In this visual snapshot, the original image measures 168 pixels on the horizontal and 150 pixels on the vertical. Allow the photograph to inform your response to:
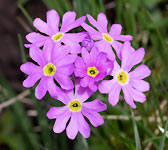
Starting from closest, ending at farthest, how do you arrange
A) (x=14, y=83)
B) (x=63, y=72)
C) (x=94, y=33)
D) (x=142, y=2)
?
(x=63, y=72) < (x=94, y=33) < (x=142, y=2) < (x=14, y=83)

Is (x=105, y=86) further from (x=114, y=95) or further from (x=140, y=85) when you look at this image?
(x=140, y=85)

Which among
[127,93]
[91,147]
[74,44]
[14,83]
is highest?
[74,44]

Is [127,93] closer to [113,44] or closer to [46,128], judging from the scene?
[113,44]

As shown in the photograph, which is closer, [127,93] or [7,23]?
[127,93]

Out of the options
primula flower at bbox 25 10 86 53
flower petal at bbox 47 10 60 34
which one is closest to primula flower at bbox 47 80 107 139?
primula flower at bbox 25 10 86 53

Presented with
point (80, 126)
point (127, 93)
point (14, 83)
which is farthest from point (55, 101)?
point (14, 83)

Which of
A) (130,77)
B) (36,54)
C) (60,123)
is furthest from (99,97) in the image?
(36,54)

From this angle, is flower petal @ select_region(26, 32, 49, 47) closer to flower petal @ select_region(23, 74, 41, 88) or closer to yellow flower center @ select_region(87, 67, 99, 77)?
flower petal @ select_region(23, 74, 41, 88)
